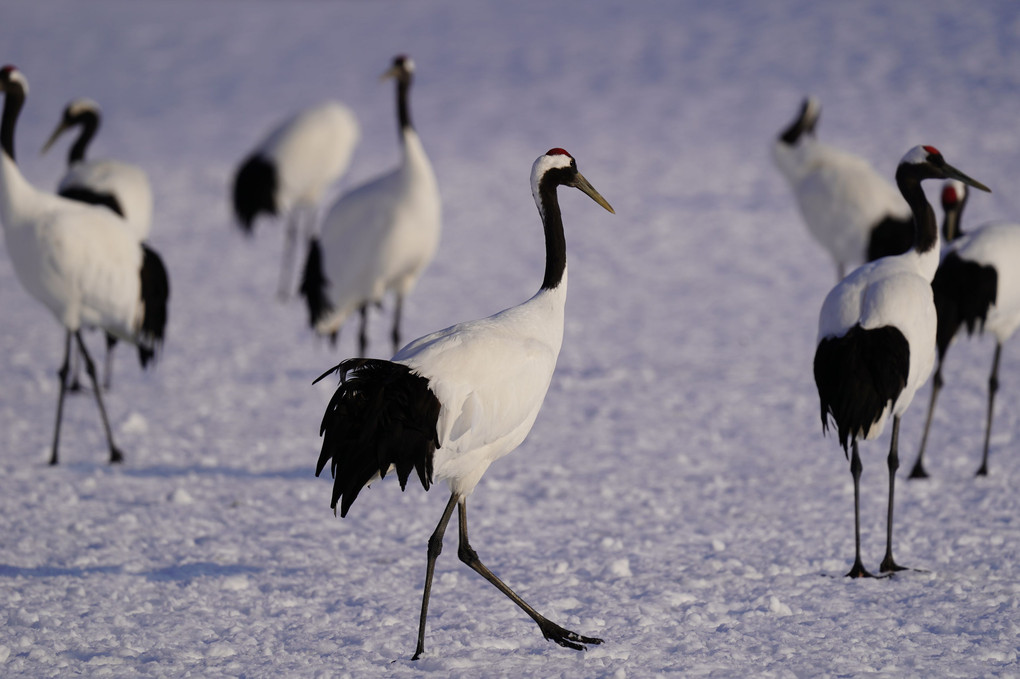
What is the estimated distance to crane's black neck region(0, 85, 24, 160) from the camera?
600cm

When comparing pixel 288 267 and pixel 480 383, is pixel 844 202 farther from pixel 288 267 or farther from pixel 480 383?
pixel 480 383

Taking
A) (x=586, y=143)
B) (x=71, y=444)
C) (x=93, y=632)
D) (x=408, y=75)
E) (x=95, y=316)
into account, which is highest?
(x=586, y=143)

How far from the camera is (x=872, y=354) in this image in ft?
13.2

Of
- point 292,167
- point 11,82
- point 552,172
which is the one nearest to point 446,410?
point 552,172

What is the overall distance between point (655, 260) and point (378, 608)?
6455 mm

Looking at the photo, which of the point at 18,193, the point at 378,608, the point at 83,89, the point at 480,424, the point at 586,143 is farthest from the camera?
the point at 83,89

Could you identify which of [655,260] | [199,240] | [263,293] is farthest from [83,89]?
[655,260]

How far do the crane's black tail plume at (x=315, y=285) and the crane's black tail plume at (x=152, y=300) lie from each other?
142cm

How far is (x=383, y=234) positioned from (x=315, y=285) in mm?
657

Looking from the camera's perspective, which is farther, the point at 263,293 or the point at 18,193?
the point at 263,293

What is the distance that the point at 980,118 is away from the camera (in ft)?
42.5

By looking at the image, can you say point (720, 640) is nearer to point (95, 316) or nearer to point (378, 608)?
point (378, 608)

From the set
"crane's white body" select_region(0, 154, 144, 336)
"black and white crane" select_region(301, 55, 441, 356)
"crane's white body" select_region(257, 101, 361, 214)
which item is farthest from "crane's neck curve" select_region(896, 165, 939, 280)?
"crane's white body" select_region(257, 101, 361, 214)

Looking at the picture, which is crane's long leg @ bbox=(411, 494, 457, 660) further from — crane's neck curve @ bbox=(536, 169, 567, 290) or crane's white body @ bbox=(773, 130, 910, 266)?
crane's white body @ bbox=(773, 130, 910, 266)
